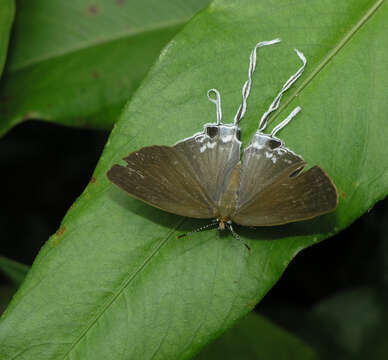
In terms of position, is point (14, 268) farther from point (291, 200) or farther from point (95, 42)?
point (291, 200)

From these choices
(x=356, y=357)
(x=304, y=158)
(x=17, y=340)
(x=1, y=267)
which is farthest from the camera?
A: (x=356, y=357)

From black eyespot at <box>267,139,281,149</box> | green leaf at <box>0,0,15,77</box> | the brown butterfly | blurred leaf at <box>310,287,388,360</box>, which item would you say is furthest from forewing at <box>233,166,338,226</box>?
blurred leaf at <box>310,287,388,360</box>

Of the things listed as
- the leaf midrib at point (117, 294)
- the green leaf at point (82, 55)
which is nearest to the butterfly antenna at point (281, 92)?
the leaf midrib at point (117, 294)

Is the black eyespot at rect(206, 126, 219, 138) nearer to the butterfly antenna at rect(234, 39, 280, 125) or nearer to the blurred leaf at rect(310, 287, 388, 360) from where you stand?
the butterfly antenna at rect(234, 39, 280, 125)

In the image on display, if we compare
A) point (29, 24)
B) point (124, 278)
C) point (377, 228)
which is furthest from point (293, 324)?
point (29, 24)

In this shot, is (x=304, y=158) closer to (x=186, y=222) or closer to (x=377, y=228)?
(x=186, y=222)

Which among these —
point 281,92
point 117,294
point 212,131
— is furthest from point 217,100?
point 117,294

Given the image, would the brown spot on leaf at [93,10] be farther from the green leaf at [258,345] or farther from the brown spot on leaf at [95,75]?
the green leaf at [258,345]
